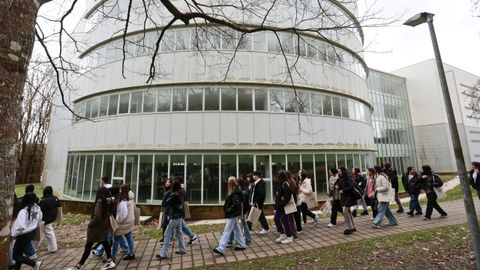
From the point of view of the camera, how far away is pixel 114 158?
14102 millimetres

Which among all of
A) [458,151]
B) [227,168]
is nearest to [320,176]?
[227,168]

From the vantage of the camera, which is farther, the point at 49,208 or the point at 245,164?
the point at 245,164

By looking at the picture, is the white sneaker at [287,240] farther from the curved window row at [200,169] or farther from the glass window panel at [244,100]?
the glass window panel at [244,100]

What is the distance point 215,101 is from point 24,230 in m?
9.66

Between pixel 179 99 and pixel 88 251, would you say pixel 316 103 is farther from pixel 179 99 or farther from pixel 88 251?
pixel 88 251

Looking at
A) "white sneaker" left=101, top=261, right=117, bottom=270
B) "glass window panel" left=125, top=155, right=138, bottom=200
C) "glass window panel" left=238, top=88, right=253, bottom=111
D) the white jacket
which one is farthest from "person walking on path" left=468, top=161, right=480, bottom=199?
"glass window panel" left=125, top=155, right=138, bottom=200

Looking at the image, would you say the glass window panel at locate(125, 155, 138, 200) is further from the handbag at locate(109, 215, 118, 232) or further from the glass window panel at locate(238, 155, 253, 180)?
the handbag at locate(109, 215, 118, 232)

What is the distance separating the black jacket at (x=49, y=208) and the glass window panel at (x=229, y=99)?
27.7 feet

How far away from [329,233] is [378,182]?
7.39 ft

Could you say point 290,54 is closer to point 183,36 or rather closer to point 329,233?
point 183,36

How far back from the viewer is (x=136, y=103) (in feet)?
46.6

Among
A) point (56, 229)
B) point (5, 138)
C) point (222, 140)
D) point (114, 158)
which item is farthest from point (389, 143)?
point (5, 138)

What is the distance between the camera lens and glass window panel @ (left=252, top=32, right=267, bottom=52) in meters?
14.4

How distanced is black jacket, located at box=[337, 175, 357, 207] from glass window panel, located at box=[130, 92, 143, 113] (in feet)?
36.8
